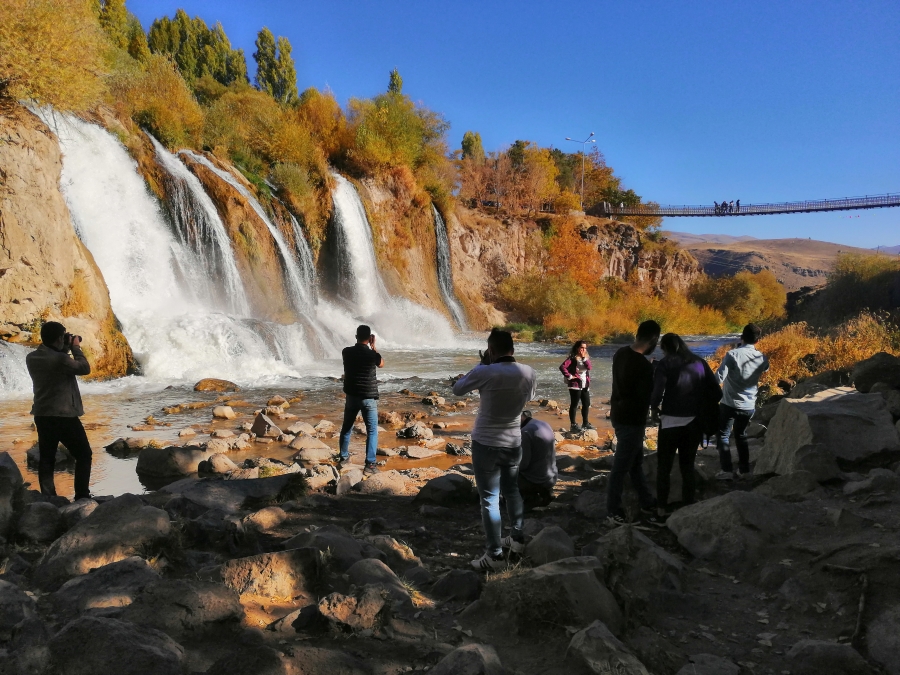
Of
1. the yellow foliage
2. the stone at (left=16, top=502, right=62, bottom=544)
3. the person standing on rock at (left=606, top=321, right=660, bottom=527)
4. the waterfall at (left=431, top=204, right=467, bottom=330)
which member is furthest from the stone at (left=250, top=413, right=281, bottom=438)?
the waterfall at (left=431, top=204, right=467, bottom=330)

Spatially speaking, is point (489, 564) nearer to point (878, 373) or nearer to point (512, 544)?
point (512, 544)

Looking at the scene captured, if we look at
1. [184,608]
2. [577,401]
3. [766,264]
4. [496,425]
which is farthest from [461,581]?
[766,264]

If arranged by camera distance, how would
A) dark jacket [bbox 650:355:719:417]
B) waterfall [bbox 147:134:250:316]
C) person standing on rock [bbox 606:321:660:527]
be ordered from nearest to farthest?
person standing on rock [bbox 606:321:660:527] < dark jacket [bbox 650:355:719:417] < waterfall [bbox 147:134:250:316]

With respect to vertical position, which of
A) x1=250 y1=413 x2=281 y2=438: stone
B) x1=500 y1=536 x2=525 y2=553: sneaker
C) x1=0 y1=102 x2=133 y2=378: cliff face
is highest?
x1=0 y1=102 x2=133 y2=378: cliff face

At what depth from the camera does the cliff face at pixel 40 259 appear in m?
13.2

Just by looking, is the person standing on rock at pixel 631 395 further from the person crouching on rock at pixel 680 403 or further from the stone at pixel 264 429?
the stone at pixel 264 429

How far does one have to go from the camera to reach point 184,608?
2705 mm

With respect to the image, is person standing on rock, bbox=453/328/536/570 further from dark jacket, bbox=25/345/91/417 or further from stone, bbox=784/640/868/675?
dark jacket, bbox=25/345/91/417

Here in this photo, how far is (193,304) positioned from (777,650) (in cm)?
1840

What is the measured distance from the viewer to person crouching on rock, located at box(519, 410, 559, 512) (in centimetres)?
533

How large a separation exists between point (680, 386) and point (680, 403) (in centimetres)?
13

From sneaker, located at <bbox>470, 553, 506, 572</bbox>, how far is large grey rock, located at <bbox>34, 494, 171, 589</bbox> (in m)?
1.91

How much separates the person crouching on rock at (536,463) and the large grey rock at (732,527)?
125 cm

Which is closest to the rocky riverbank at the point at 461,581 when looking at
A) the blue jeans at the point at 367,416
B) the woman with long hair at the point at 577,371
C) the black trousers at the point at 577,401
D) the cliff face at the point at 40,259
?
the blue jeans at the point at 367,416
